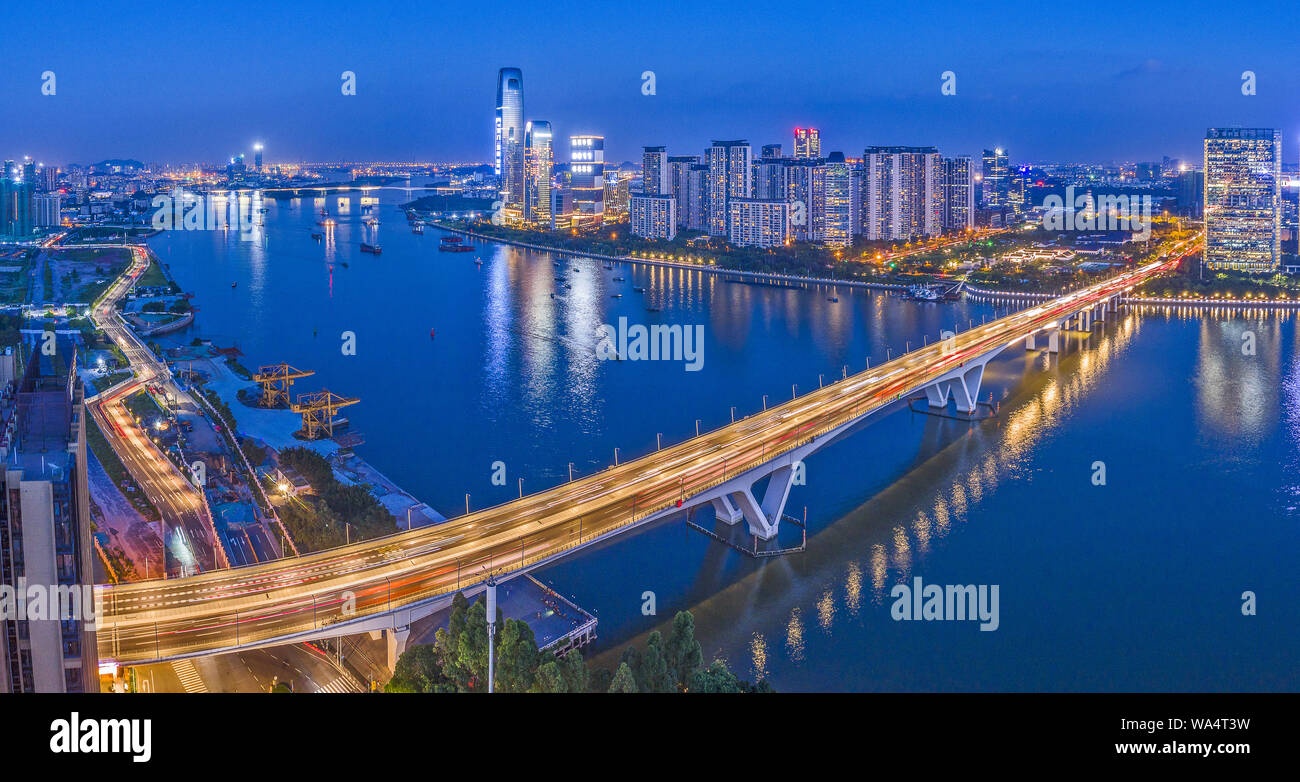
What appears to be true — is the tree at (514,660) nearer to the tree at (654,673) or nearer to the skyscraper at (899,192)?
the tree at (654,673)

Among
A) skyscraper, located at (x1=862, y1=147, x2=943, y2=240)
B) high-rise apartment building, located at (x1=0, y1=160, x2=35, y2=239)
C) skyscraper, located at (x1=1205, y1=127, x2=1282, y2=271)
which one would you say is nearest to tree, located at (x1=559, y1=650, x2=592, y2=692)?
skyscraper, located at (x1=1205, y1=127, x2=1282, y2=271)

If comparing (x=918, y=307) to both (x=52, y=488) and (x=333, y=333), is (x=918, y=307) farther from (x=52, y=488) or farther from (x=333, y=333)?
(x=52, y=488)

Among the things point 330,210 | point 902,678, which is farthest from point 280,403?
point 330,210

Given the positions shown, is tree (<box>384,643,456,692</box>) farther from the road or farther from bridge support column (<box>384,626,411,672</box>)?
the road

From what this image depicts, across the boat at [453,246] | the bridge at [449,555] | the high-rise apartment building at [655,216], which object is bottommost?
the bridge at [449,555]

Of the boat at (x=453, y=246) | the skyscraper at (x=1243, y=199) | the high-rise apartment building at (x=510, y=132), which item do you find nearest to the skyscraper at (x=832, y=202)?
the skyscraper at (x=1243, y=199)

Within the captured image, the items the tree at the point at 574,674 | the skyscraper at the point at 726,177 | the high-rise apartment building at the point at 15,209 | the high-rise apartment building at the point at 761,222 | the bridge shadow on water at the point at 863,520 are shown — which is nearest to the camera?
the tree at the point at 574,674

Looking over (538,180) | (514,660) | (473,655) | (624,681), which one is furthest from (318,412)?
(538,180)
